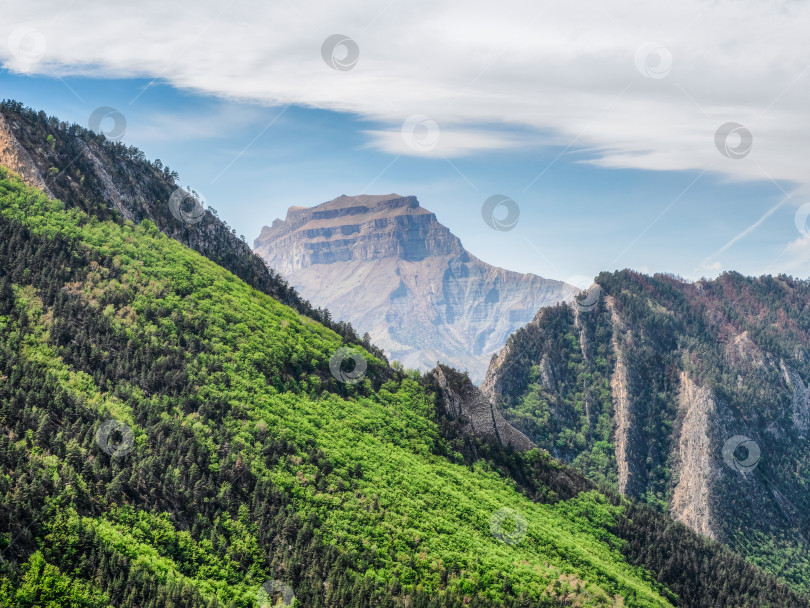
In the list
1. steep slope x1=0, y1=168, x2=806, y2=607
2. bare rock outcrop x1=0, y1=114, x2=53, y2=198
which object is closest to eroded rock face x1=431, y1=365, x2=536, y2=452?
steep slope x1=0, y1=168, x2=806, y2=607

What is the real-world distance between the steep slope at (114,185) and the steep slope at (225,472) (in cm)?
1140

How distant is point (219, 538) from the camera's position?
88688 mm

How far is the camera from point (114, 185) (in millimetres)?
169250

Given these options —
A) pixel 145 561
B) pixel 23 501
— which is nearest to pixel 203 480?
pixel 145 561

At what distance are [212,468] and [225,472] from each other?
2156mm

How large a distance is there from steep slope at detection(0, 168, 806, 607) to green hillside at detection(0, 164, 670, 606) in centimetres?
32

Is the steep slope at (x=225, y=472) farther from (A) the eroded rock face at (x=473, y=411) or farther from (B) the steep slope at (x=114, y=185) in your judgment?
(B) the steep slope at (x=114, y=185)

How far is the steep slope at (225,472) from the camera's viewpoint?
262 ft

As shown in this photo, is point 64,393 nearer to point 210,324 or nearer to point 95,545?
point 95,545

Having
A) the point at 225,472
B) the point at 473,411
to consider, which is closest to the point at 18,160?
the point at 225,472

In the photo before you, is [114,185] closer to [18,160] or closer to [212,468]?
[18,160]

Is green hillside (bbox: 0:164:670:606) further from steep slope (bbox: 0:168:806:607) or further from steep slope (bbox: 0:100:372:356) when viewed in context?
steep slope (bbox: 0:100:372:356)

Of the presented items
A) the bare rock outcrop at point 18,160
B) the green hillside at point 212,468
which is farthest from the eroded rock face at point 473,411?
the bare rock outcrop at point 18,160

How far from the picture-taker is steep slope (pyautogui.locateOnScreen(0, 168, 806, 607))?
3150 inches
